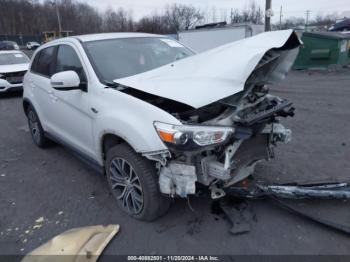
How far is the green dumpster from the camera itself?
14.1 meters

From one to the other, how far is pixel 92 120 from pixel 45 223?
118 centimetres

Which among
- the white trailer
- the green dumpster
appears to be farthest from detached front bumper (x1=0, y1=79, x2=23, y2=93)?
the green dumpster

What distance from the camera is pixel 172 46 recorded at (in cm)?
429

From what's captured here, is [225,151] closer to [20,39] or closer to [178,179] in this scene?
[178,179]

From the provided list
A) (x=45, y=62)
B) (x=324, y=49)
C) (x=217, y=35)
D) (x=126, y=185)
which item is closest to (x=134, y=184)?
(x=126, y=185)

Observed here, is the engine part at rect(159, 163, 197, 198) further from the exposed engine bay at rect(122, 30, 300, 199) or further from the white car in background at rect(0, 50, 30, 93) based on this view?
the white car in background at rect(0, 50, 30, 93)

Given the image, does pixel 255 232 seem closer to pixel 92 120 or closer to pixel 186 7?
pixel 92 120

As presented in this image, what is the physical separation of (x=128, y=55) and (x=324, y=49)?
13510 mm

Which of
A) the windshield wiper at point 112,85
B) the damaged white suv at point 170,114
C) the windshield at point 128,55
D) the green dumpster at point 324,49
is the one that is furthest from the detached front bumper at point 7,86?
the green dumpster at point 324,49

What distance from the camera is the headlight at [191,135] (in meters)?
2.38

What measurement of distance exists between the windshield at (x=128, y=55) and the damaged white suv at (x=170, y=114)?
0.04 ft

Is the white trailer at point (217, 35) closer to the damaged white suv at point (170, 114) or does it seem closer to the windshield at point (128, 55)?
the windshield at point (128, 55)

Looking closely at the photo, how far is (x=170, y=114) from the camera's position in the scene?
2.57 metres

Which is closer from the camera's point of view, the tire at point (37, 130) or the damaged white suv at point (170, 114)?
the damaged white suv at point (170, 114)
